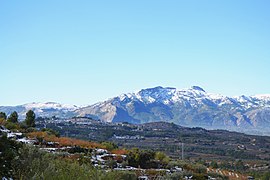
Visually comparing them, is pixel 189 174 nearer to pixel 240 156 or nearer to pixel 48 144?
pixel 48 144

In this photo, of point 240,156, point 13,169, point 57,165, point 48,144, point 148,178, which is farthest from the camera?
point 240,156

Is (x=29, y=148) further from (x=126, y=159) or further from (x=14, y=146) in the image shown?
(x=126, y=159)

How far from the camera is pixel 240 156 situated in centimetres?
15312

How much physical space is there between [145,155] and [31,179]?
52.9 ft

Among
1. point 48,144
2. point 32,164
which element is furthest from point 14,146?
point 48,144

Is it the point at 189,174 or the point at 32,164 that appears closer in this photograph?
the point at 32,164

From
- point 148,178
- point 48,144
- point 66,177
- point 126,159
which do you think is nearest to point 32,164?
point 66,177

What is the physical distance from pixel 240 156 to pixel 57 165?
15044 centimetres

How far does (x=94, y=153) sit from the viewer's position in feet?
76.4

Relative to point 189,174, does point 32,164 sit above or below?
above

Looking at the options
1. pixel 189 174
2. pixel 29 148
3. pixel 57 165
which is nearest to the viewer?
pixel 57 165

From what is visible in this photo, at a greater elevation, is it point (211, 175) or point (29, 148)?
point (29, 148)

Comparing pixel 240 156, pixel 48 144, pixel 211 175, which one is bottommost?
pixel 240 156

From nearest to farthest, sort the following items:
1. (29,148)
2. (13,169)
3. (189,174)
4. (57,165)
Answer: (13,169) < (57,165) < (29,148) < (189,174)
